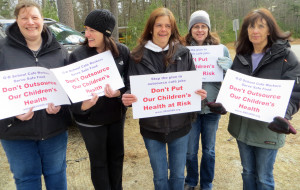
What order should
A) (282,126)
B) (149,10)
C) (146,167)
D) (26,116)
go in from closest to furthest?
(282,126) → (26,116) → (146,167) → (149,10)

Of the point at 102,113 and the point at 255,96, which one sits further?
the point at 102,113

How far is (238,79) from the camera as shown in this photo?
7.15 feet

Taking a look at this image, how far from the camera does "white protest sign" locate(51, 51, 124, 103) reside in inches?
Result: 83.0

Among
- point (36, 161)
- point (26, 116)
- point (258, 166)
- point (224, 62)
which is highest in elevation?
point (224, 62)

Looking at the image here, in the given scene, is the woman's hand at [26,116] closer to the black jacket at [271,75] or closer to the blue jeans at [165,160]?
the blue jeans at [165,160]

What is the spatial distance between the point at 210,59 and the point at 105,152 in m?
1.55

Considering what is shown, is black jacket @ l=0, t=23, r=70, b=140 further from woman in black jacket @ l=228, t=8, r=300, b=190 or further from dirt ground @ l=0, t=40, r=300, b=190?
woman in black jacket @ l=228, t=8, r=300, b=190

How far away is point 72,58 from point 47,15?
377 inches

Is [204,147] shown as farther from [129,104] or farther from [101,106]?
[101,106]

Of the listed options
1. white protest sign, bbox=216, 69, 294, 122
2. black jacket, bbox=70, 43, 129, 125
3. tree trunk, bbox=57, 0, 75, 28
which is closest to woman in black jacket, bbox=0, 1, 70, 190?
black jacket, bbox=70, 43, 129, 125

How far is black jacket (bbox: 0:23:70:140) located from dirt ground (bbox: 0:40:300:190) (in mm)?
1440

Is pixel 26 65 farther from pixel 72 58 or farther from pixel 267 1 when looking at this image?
pixel 267 1

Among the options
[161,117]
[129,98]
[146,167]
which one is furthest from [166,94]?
[146,167]

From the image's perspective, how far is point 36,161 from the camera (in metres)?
2.21
